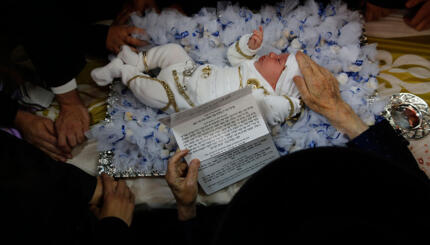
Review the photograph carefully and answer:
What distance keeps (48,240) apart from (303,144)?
0.90 metres

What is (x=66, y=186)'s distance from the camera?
2.82 ft

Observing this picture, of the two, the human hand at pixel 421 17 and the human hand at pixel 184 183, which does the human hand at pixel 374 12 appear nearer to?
the human hand at pixel 421 17

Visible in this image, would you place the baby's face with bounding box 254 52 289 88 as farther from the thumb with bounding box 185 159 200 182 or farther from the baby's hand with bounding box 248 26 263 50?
the thumb with bounding box 185 159 200 182

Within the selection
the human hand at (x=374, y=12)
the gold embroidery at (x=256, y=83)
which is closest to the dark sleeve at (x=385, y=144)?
the gold embroidery at (x=256, y=83)

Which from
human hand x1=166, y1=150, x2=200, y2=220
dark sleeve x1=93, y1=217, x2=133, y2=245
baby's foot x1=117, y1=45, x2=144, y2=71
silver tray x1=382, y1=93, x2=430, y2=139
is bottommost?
dark sleeve x1=93, y1=217, x2=133, y2=245

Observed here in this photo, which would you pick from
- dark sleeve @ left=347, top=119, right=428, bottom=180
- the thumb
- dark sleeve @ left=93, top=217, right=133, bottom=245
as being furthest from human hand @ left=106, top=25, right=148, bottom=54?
dark sleeve @ left=347, top=119, right=428, bottom=180

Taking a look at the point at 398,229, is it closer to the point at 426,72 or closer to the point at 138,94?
the point at 138,94

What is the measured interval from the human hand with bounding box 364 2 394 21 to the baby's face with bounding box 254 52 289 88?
62 centimetres

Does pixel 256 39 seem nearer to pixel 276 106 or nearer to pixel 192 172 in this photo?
pixel 276 106

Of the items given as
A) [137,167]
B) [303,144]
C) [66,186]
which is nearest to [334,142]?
[303,144]

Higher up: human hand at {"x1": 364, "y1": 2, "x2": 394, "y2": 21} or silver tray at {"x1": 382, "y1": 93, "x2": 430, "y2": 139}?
human hand at {"x1": 364, "y1": 2, "x2": 394, "y2": 21}

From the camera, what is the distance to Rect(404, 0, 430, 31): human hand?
1.29 meters

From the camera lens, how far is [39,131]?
1.12 metres

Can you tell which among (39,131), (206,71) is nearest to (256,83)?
(206,71)
